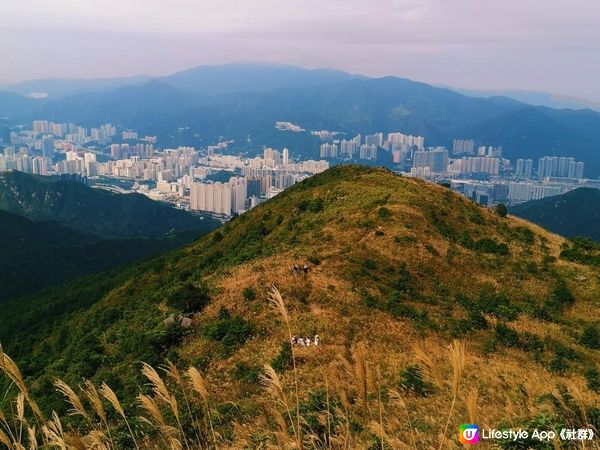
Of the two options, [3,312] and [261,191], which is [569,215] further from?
[3,312]

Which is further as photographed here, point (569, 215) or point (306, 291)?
point (569, 215)

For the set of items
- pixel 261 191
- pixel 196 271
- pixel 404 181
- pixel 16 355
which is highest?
pixel 404 181

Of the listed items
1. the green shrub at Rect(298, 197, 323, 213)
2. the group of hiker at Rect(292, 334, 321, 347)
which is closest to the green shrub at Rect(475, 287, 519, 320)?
the group of hiker at Rect(292, 334, 321, 347)

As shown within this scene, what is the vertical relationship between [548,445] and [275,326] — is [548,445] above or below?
above

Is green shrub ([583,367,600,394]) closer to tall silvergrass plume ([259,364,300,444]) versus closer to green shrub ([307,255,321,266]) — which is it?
green shrub ([307,255,321,266])

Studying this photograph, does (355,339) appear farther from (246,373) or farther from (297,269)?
(297,269)

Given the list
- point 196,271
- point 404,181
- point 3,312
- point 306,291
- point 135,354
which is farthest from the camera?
point 3,312

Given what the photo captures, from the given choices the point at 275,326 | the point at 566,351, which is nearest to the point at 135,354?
A: the point at 275,326

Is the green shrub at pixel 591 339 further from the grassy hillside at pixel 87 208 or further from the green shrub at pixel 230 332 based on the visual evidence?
the grassy hillside at pixel 87 208
